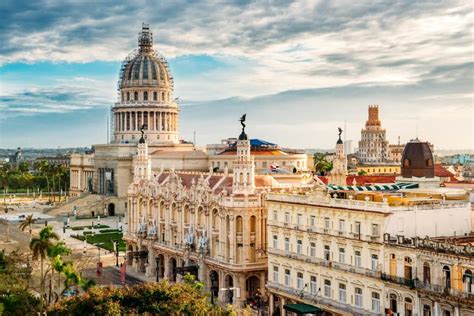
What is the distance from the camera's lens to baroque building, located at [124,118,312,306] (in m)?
83.2

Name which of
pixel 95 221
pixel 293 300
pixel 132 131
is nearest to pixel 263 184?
pixel 293 300

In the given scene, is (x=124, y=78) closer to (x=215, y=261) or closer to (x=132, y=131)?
(x=132, y=131)

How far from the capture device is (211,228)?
88375 millimetres

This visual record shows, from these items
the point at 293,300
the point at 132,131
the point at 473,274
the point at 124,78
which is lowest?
the point at 293,300

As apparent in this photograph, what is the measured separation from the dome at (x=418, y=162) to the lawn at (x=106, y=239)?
55056mm

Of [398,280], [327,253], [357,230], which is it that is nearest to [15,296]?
[327,253]

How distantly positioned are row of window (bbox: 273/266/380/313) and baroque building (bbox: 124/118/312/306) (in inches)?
284

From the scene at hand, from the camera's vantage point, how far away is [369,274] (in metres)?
62.4

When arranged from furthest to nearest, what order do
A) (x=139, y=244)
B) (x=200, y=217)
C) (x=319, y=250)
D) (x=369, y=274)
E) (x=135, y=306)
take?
(x=139, y=244), (x=200, y=217), (x=319, y=250), (x=369, y=274), (x=135, y=306)

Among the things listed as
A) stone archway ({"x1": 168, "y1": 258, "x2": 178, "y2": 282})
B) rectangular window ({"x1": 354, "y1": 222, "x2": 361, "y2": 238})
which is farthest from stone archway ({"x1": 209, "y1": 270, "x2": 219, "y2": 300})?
rectangular window ({"x1": 354, "y1": 222, "x2": 361, "y2": 238})

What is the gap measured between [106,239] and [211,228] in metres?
53.2

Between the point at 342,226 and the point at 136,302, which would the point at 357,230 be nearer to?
the point at 342,226

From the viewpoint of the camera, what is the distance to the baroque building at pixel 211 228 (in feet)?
273

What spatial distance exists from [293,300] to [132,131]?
130496 millimetres
